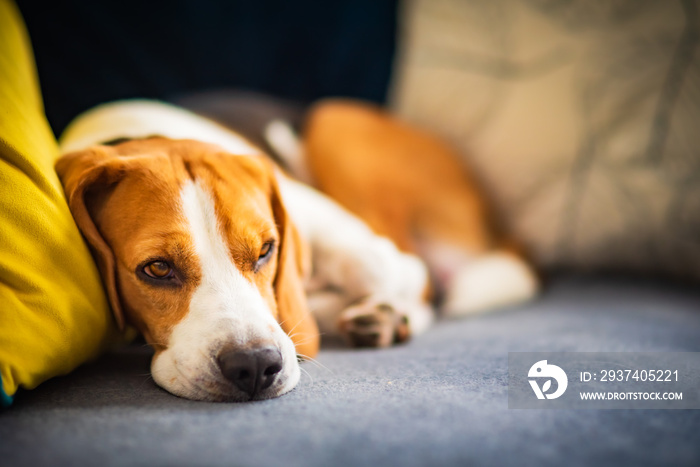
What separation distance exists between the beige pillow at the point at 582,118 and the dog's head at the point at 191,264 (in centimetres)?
131

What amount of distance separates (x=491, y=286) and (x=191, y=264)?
1.26m

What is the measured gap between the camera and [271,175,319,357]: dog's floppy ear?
1.40 meters

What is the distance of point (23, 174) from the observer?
3.76ft

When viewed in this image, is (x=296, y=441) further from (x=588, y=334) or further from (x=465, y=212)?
(x=465, y=212)

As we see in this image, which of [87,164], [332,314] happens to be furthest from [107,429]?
[332,314]

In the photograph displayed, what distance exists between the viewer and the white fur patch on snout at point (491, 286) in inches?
78.7

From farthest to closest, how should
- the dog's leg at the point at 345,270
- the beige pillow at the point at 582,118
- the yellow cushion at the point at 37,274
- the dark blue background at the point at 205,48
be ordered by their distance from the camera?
the dark blue background at the point at 205,48, the beige pillow at the point at 582,118, the dog's leg at the point at 345,270, the yellow cushion at the point at 37,274

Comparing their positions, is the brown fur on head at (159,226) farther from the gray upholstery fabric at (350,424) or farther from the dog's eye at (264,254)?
the gray upholstery fabric at (350,424)

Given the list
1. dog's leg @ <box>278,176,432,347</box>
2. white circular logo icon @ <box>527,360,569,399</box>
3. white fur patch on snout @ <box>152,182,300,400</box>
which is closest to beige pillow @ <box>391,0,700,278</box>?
dog's leg @ <box>278,176,432,347</box>

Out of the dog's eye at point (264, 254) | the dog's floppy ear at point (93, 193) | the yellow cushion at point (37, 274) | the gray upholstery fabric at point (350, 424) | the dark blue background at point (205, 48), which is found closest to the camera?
the gray upholstery fabric at point (350, 424)

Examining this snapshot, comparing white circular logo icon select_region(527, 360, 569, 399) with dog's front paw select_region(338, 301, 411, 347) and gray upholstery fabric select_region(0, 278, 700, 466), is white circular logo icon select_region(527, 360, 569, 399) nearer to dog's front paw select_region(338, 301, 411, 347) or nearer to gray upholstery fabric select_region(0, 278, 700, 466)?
gray upholstery fabric select_region(0, 278, 700, 466)

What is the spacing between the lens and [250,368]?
3.51 ft

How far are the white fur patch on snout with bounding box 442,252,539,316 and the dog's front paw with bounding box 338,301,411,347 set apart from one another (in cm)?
44

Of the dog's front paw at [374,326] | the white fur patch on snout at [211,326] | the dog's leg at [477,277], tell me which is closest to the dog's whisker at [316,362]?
the white fur patch on snout at [211,326]
